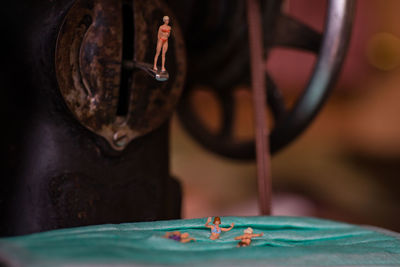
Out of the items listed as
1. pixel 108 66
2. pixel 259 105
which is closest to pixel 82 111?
pixel 108 66

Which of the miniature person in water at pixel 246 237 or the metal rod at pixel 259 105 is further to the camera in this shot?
the metal rod at pixel 259 105

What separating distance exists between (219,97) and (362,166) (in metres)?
1.39

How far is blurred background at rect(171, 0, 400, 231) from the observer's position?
7.72 ft

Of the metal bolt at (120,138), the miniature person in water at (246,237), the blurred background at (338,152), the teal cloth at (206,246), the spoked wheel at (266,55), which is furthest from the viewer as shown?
the blurred background at (338,152)

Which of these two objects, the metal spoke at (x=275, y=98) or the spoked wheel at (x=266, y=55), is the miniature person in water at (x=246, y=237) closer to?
the spoked wheel at (x=266, y=55)

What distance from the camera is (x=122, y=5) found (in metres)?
0.70

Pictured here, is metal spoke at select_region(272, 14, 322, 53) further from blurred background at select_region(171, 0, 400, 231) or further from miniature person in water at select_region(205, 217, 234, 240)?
blurred background at select_region(171, 0, 400, 231)

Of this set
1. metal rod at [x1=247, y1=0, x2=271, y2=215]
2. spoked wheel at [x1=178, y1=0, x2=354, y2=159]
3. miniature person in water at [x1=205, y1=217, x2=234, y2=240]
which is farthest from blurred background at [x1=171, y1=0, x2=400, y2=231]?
miniature person in water at [x1=205, y1=217, x2=234, y2=240]

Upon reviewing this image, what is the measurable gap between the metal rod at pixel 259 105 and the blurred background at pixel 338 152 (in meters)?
1.37

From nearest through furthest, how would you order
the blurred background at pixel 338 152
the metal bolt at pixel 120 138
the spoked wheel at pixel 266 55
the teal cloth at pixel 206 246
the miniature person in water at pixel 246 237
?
the teal cloth at pixel 206 246
the miniature person in water at pixel 246 237
the metal bolt at pixel 120 138
the spoked wheel at pixel 266 55
the blurred background at pixel 338 152

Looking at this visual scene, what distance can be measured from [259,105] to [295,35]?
0.20 meters

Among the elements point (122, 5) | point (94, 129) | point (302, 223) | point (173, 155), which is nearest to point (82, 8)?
point (122, 5)

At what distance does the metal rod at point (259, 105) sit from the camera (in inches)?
35.9

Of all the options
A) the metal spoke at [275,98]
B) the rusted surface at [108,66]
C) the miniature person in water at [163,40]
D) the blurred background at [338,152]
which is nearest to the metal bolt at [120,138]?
the rusted surface at [108,66]
